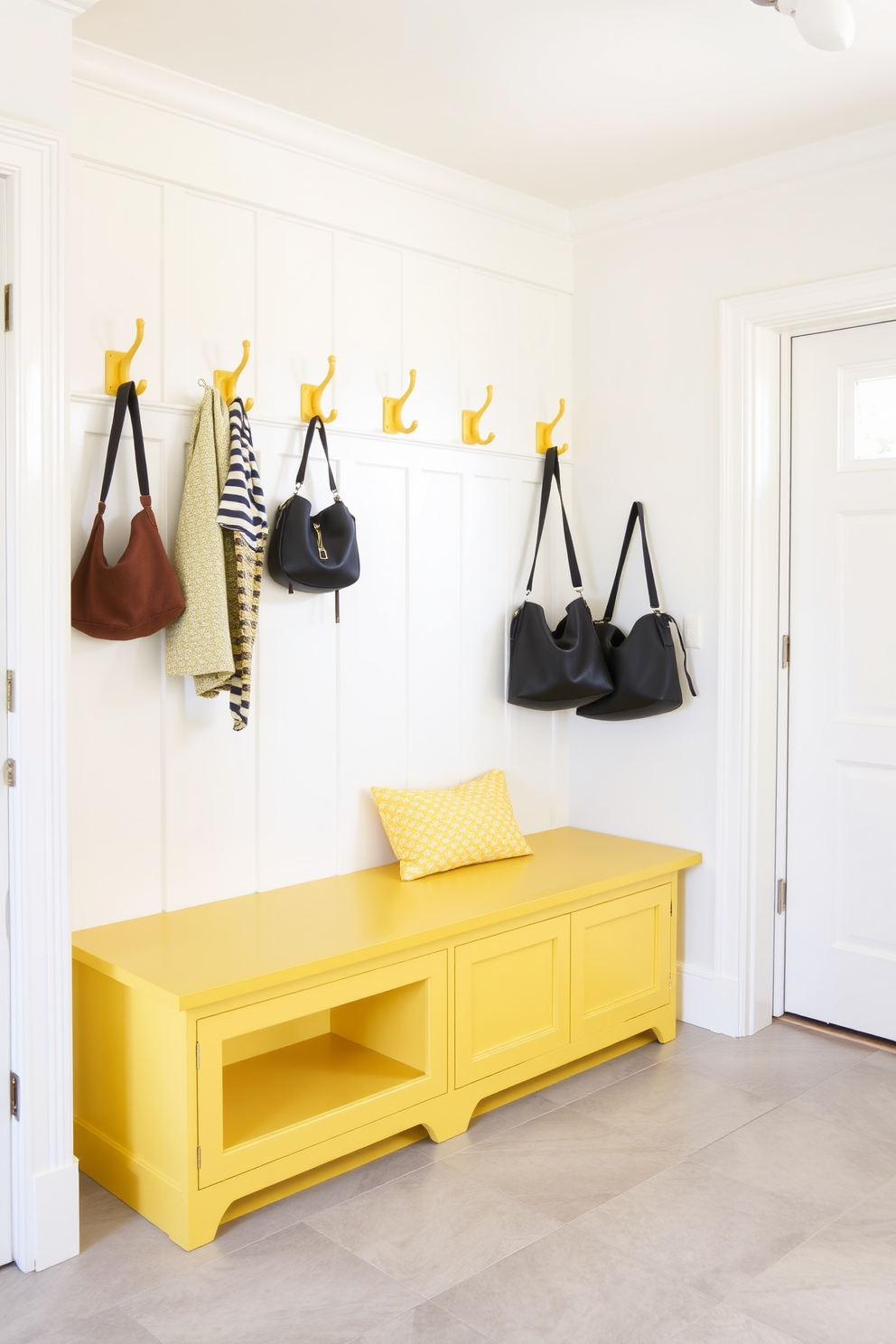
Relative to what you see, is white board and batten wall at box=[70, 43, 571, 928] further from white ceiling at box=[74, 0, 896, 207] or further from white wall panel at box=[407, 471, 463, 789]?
white ceiling at box=[74, 0, 896, 207]

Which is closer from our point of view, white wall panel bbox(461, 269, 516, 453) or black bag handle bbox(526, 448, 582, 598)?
white wall panel bbox(461, 269, 516, 453)

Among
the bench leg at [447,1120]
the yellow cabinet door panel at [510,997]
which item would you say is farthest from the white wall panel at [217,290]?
the bench leg at [447,1120]

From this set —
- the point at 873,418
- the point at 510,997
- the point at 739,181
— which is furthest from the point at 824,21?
the point at 510,997

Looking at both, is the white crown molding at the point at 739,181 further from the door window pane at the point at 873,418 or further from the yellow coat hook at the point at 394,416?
the yellow coat hook at the point at 394,416

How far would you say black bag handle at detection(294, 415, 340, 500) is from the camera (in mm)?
2662

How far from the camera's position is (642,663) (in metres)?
3.13

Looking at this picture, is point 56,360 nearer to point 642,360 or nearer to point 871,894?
point 642,360

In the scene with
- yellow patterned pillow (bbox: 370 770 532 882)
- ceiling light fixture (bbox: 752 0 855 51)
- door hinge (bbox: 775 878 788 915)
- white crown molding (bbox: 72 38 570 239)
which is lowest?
door hinge (bbox: 775 878 788 915)

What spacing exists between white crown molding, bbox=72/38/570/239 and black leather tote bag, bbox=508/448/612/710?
99cm

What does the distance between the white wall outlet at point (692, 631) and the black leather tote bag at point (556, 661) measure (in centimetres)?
25

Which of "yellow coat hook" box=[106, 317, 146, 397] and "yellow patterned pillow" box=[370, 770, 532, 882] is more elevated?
"yellow coat hook" box=[106, 317, 146, 397]

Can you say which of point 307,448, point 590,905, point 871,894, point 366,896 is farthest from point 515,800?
point 307,448

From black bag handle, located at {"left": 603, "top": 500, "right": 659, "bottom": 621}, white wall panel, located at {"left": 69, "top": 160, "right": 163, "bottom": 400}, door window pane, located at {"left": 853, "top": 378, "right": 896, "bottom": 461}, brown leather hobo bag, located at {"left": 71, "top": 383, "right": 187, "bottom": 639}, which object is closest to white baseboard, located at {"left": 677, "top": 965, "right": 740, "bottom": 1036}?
black bag handle, located at {"left": 603, "top": 500, "right": 659, "bottom": 621}

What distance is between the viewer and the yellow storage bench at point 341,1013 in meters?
2.09
